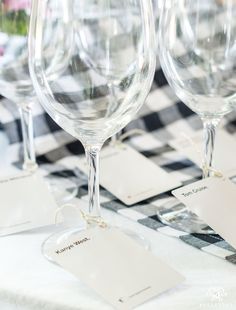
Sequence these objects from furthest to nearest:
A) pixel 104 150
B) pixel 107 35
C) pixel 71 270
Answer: pixel 104 150
pixel 107 35
pixel 71 270

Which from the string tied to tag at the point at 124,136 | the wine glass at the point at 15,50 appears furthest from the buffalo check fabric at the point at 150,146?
the wine glass at the point at 15,50

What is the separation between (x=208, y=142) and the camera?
64cm

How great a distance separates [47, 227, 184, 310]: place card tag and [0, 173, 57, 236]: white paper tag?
9 centimetres

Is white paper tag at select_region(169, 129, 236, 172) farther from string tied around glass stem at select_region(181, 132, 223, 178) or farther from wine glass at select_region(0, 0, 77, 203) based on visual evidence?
wine glass at select_region(0, 0, 77, 203)

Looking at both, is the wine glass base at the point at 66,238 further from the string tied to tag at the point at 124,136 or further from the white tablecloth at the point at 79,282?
the string tied to tag at the point at 124,136

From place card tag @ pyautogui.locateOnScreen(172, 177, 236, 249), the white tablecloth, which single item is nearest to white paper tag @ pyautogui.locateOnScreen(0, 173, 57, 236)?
the white tablecloth

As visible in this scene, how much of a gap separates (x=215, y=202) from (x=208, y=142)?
0.07 metres

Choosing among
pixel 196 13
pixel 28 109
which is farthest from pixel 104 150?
pixel 196 13

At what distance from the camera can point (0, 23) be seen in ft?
2.14

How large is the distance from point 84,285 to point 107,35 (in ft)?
Result: 0.76

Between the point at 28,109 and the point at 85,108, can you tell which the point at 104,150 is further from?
the point at 85,108

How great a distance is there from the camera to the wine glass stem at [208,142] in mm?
631

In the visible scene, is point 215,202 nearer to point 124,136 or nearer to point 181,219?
point 181,219

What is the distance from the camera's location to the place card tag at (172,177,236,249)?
0.57 meters
